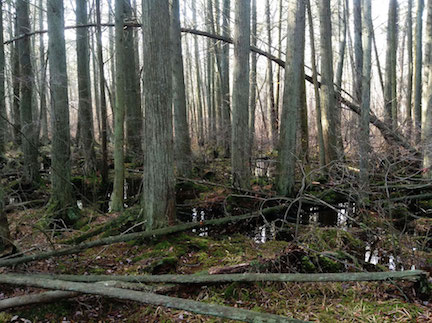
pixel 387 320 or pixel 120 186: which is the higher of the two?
pixel 120 186

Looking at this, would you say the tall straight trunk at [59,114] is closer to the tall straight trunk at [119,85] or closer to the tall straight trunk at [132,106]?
the tall straight trunk at [119,85]

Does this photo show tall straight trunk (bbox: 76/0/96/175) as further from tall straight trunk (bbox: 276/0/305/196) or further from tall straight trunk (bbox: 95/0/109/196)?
tall straight trunk (bbox: 276/0/305/196)

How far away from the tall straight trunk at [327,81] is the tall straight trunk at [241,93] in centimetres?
306

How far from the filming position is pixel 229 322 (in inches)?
123

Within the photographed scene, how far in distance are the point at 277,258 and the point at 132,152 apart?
1033 cm

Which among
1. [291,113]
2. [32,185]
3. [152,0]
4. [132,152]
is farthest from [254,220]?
[132,152]

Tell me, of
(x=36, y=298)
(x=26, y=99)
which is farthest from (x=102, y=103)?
(x=36, y=298)

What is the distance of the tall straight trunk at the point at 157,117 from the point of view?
4.66m

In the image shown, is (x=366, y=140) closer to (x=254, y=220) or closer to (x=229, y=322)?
(x=254, y=220)

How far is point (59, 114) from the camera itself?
6758 millimetres

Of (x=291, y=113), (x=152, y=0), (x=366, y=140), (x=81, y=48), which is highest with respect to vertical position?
(x=81, y=48)

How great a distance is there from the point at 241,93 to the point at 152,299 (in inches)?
245

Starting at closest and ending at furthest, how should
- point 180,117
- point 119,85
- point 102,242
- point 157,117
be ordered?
1. point 102,242
2. point 157,117
3. point 119,85
4. point 180,117

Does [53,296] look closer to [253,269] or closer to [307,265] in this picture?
[253,269]
